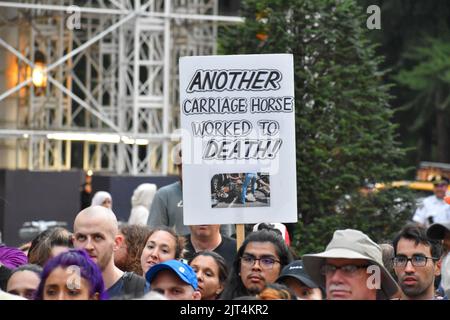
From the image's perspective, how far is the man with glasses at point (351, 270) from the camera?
755 cm

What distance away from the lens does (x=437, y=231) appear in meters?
8.79

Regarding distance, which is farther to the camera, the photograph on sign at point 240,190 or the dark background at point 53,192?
the dark background at point 53,192

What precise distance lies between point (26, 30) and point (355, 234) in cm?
2269

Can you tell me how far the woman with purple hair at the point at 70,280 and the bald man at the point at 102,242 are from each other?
1372 millimetres

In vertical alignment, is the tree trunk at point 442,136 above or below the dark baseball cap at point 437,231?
above

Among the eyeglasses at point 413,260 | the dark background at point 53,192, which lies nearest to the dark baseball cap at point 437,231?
the eyeglasses at point 413,260

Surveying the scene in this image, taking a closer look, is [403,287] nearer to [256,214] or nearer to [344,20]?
[256,214]

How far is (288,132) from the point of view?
9.94 metres

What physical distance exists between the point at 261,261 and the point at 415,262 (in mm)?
988

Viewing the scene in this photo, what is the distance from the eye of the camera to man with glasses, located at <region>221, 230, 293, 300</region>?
29.6 feet

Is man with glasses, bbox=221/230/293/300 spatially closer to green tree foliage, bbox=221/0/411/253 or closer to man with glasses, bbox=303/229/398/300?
man with glasses, bbox=303/229/398/300

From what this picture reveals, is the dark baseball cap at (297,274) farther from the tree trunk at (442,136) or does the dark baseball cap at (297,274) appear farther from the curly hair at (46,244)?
the tree trunk at (442,136)

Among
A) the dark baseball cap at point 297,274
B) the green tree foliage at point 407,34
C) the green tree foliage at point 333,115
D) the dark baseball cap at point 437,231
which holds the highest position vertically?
the green tree foliage at point 407,34

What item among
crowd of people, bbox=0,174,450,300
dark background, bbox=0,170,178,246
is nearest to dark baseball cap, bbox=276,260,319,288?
crowd of people, bbox=0,174,450,300
